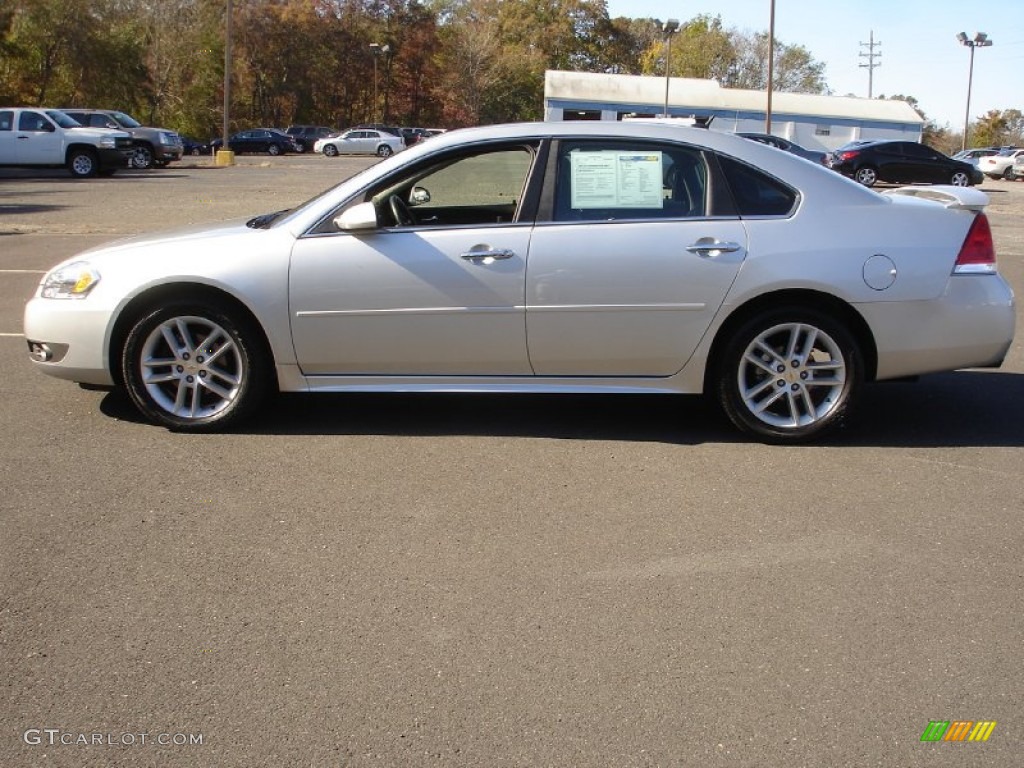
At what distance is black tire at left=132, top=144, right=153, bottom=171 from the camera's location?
3359 centimetres

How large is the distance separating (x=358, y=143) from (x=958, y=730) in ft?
176

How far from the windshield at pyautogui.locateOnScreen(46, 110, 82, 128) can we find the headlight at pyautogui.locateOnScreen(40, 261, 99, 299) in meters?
26.2

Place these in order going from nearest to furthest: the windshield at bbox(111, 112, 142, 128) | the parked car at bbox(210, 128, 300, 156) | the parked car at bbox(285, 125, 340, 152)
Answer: the windshield at bbox(111, 112, 142, 128) < the parked car at bbox(210, 128, 300, 156) < the parked car at bbox(285, 125, 340, 152)

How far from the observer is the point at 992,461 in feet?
17.3

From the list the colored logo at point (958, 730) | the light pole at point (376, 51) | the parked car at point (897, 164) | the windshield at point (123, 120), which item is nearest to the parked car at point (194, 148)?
the windshield at point (123, 120)

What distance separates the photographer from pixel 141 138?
33.9 metres

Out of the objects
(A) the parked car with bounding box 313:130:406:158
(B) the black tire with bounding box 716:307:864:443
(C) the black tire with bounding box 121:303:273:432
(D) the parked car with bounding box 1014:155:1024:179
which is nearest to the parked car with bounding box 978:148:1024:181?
(D) the parked car with bounding box 1014:155:1024:179

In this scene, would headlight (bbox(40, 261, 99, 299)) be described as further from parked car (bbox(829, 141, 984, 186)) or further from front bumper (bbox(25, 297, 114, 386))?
parked car (bbox(829, 141, 984, 186))

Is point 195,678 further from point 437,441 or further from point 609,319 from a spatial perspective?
point 609,319

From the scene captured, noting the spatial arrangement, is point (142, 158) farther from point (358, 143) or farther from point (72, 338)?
point (72, 338)

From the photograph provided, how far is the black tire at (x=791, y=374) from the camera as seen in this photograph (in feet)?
17.6

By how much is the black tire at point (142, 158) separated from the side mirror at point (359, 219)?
30.7m

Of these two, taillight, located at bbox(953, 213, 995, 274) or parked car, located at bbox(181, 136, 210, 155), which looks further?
parked car, located at bbox(181, 136, 210, 155)

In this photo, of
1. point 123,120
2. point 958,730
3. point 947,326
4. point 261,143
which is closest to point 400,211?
point 947,326
